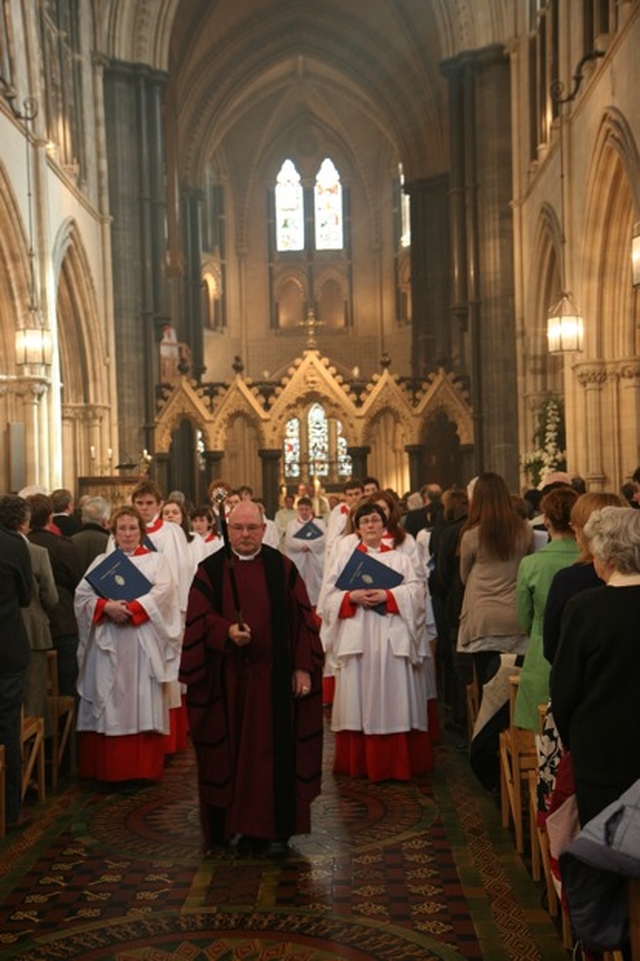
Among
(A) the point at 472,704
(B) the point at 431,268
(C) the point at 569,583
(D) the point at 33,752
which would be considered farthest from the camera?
(B) the point at 431,268

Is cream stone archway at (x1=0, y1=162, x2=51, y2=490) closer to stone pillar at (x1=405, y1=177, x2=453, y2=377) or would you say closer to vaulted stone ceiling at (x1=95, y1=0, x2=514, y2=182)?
vaulted stone ceiling at (x1=95, y1=0, x2=514, y2=182)

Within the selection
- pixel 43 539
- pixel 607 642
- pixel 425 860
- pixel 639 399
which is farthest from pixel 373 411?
pixel 607 642

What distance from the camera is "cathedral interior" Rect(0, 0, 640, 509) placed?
18969mm

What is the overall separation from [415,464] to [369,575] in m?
16.6

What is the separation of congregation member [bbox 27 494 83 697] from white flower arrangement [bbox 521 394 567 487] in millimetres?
12405

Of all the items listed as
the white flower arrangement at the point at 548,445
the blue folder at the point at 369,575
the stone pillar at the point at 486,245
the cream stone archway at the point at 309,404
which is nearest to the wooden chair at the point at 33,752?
the blue folder at the point at 369,575

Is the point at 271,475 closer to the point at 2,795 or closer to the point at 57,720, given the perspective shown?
the point at 57,720

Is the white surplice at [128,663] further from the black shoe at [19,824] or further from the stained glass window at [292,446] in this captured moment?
the stained glass window at [292,446]

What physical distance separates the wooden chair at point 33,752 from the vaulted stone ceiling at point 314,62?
25.7 m

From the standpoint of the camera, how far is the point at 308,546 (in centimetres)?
1534

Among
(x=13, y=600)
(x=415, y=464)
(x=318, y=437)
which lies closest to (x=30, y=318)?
(x=415, y=464)

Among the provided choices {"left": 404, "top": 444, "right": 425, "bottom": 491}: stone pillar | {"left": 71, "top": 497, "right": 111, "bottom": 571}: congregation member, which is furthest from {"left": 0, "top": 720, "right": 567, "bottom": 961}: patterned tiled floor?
{"left": 404, "top": 444, "right": 425, "bottom": 491}: stone pillar

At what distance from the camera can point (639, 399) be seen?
18688mm

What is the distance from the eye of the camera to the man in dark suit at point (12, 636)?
293 inches
